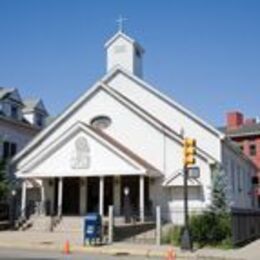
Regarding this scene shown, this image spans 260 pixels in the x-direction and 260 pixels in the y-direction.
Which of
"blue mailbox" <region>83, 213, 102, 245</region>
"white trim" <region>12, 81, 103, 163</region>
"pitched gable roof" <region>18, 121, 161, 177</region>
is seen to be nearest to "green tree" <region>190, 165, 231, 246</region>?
"blue mailbox" <region>83, 213, 102, 245</region>

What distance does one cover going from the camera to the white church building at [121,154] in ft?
121

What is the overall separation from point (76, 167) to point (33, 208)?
438 cm

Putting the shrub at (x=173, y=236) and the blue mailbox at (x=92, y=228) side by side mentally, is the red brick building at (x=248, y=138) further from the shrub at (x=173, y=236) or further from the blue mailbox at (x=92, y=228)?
the blue mailbox at (x=92, y=228)

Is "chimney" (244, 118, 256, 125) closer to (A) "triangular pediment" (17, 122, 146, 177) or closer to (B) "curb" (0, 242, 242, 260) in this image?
(A) "triangular pediment" (17, 122, 146, 177)

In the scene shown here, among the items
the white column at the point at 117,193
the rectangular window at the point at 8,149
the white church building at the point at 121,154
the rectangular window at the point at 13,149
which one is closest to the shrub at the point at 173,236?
the white church building at the point at 121,154

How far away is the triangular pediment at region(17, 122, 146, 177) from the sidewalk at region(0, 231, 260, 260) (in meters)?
6.68

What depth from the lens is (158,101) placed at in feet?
134

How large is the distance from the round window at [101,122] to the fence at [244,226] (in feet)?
36.0

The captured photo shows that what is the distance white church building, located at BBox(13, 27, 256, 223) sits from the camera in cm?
3697

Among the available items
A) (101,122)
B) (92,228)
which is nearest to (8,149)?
(101,122)

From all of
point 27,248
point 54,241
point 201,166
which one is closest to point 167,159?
point 201,166

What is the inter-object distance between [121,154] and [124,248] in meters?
10.9

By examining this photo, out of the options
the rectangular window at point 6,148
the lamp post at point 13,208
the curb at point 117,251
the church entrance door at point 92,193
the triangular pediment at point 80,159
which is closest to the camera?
the curb at point 117,251

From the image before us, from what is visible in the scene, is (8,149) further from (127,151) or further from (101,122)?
(127,151)
